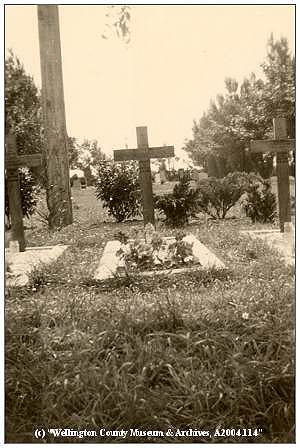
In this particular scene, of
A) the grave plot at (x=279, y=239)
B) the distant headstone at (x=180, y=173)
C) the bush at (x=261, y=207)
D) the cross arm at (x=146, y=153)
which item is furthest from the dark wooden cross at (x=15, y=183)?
the bush at (x=261, y=207)

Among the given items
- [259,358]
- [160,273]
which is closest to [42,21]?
[160,273]

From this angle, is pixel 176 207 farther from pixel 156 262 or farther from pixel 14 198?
pixel 14 198

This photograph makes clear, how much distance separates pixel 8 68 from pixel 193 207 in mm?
3429

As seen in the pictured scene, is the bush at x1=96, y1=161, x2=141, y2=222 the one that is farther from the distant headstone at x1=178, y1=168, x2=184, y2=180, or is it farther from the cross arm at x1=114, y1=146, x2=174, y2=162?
the cross arm at x1=114, y1=146, x2=174, y2=162

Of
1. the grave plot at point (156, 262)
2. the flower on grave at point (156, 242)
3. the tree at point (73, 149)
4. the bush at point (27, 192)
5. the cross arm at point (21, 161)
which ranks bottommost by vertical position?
the grave plot at point (156, 262)

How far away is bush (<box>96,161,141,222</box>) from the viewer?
6.51 m

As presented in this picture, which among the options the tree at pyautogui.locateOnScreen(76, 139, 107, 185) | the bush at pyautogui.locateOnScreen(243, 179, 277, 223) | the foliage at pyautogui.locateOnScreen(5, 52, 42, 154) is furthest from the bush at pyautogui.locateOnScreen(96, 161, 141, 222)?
the bush at pyautogui.locateOnScreen(243, 179, 277, 223)

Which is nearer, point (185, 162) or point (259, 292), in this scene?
point (259, 292)

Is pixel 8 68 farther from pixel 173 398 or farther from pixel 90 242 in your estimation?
pixel 173 398

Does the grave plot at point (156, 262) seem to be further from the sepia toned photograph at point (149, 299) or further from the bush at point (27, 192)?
the bush at point (27, 192)

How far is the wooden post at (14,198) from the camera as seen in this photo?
459 cm

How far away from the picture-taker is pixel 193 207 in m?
6.23

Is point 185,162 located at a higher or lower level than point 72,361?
higher

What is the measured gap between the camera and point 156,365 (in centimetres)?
246
